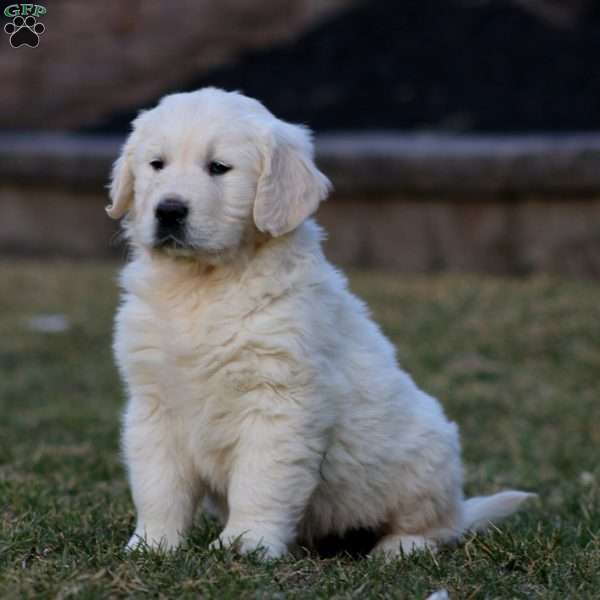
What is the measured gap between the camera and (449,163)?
980 centimetres

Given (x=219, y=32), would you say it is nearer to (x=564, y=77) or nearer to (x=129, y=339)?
(x=564, y=77)

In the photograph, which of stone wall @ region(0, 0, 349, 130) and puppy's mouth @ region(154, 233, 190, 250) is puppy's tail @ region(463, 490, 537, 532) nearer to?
puppy's mouth @ region(154, 233, 190, 250)

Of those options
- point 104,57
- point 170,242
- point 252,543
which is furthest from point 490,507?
point 104,57

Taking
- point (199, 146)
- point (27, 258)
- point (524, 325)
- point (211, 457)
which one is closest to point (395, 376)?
point (211, 457)

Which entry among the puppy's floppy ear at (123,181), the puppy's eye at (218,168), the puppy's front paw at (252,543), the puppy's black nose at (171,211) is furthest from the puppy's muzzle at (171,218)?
the puppy's front paw at (252,543)

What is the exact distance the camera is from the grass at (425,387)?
326 centimetres

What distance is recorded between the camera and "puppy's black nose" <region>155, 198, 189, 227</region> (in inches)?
142

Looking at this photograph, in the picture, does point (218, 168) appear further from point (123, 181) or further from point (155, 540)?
point (155, 540)

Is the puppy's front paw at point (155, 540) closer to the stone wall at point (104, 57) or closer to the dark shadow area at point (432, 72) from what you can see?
the dark shadow area at point (432, 72)

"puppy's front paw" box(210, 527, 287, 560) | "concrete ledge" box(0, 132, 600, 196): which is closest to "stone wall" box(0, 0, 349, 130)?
"concrete ledge" box(0, 132, 600, 196)

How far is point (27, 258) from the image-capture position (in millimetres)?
11500

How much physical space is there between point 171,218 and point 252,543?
930 mm

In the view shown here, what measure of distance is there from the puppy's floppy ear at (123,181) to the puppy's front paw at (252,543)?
1097 mm

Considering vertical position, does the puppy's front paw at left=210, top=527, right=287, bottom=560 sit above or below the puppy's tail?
above
